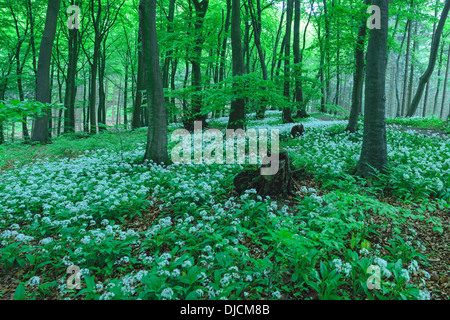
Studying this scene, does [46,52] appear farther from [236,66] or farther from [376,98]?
[376,98]

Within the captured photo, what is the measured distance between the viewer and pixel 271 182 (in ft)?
17.8

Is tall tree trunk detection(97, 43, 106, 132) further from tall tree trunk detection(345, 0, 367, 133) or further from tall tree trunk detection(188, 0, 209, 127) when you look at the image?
tall tree trunk detection(345, 0, 367, 133)

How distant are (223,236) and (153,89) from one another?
5.27 metres

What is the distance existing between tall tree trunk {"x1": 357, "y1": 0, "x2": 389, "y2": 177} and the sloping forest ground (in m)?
0.49

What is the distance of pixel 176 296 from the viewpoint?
2.94 meters

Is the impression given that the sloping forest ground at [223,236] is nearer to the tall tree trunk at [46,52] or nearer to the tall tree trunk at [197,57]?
the tall tree trunk at [46,52]

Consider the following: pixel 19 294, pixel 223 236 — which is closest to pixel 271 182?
pixel 223 236

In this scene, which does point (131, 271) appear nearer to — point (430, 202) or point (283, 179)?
point (283, 179)

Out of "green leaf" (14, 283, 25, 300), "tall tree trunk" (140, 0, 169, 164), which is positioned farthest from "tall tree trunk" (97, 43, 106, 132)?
"green leaf" (14, 283, 25, 300)

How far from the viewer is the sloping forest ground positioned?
3.07 m

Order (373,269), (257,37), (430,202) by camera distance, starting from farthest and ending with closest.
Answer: (257,37), (430,202), (373,269)

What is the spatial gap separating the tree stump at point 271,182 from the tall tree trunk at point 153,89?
3237mm
